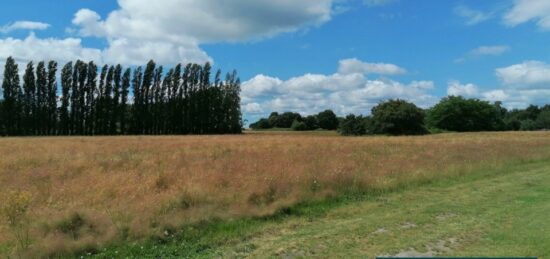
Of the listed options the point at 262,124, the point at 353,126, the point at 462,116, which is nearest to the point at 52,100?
the point at 353,126

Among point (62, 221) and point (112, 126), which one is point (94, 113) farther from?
point (62, 221)

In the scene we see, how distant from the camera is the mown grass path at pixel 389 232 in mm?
6035

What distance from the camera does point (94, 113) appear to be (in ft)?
264

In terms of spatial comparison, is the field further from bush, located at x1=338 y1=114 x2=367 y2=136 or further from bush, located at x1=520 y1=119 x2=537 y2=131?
bush, located at x1=520 y1=119 x2=537 y2=131

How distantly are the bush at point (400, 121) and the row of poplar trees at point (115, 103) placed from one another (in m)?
29.1

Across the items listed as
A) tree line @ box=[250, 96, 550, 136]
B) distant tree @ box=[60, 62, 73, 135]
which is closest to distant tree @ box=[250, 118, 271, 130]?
tree line @ box=[250, 96, 550, 136]

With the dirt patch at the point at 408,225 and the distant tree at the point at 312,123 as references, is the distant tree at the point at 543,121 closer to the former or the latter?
the distant tree at the point at 312,123

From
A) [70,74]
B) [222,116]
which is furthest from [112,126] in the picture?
[222,116]

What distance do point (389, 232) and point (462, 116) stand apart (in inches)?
4004

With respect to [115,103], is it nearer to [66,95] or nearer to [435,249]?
[66,95]

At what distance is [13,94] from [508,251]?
82.8 m

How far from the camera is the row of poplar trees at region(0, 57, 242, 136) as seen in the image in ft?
243

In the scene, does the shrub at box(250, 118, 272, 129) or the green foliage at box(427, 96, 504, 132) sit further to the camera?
the shrub at box(250, 118, 272, 129)

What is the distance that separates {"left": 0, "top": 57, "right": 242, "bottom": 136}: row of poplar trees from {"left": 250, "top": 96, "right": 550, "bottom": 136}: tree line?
88.5 feet
